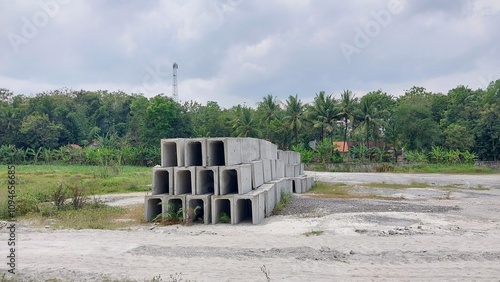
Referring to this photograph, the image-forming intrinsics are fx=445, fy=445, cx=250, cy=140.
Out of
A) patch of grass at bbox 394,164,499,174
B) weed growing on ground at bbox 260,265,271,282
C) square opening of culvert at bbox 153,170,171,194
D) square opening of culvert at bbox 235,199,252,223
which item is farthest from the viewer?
patch of grass at bbox 394,164,499,174

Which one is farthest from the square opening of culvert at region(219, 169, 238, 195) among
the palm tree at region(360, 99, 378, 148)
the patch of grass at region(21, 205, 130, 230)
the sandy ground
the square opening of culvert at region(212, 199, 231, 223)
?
the palm tree at region(360, 99, 378, 148)

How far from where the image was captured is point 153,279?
635cm

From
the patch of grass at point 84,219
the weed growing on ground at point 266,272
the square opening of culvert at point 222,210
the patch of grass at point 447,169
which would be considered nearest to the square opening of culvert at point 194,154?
the square opening of culvert at point 222,210

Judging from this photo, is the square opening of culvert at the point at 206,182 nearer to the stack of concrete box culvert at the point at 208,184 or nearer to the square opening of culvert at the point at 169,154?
the stack of concrete box culvert at the point at 208,184

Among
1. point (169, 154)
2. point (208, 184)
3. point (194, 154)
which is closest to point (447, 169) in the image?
point (208, 184)

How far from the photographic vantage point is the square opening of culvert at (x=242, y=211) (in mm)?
12152

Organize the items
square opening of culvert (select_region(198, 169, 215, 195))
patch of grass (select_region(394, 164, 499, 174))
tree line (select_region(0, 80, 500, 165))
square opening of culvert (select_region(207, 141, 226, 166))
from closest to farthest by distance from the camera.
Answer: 1. square opening of culvert (select_region(198, 169, 215, 195))
2. square opening of culvert (select_region(207, 141, 226, 166))
3. patch of grass (select_region(394, 164, 499, 174))
4. tree line (select_region(0, 80, 500, 165))

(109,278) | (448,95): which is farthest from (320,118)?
(109,278)

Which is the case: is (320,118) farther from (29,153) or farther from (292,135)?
(29,153)

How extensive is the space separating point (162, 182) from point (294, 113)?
4030cm

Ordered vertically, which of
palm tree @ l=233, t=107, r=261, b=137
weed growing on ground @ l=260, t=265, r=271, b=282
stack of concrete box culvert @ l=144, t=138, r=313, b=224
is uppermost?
palm tree @ l=233, t=107, r=261, b=137

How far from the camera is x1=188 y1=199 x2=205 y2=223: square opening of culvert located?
1211 centimetres

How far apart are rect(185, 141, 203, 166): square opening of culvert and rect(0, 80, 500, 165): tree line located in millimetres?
34232

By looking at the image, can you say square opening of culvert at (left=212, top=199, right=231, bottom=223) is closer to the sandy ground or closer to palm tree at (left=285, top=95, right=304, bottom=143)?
the sandy ground
